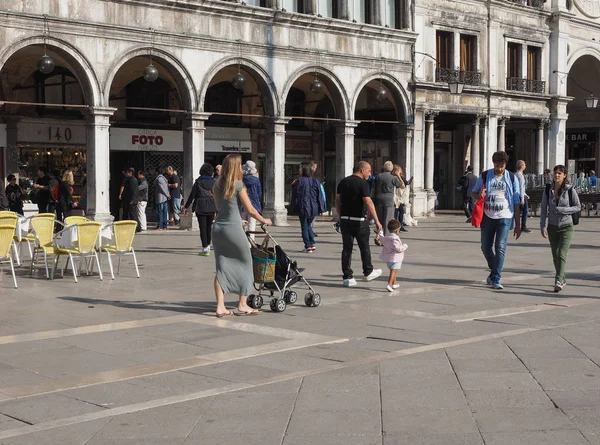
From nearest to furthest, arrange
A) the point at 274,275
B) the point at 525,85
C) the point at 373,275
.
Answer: the point at 274,275
the point at 373,275
the point at 525,85

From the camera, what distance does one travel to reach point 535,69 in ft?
123

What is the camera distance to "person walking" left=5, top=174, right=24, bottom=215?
2308 cm

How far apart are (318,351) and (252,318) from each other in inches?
79.0

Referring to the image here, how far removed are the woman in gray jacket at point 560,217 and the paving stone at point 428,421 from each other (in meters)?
6.87

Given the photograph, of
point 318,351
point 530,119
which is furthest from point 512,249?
point 530,119

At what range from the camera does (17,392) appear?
718 centimetres

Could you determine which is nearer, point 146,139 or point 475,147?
point 146,139

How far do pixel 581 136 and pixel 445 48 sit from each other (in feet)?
47.2

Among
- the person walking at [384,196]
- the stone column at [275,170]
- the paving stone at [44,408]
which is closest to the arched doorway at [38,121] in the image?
the stone column at [275,170]

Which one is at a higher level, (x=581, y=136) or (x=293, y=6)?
(x=293, y=6)

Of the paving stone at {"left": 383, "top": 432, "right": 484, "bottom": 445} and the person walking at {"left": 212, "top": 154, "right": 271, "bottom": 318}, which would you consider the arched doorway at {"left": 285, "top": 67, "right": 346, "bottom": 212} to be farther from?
the paving stone at {"left": 383, "top": 432, "right": 484, "bottom": 445}

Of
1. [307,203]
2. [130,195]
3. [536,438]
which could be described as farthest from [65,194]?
[536,438]

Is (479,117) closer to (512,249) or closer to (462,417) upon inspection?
(512,249)

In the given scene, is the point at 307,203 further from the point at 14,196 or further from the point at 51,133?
the point at 51,133
